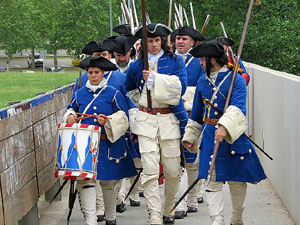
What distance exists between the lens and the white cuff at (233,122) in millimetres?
7246

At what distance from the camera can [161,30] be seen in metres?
8.63

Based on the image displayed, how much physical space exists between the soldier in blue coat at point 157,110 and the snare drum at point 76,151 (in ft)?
2.44

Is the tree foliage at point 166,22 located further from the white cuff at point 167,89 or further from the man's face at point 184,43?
the white cuff at point 167,89

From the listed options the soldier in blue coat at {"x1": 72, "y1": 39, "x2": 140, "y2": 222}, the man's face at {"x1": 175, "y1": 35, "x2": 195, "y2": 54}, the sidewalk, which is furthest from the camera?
the man's face at {"x1": 175, "y1": 35, "x2": 195, "y2": 54}

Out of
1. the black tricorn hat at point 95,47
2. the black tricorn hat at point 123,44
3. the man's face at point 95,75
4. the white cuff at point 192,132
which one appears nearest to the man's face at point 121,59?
the black tricorn hat at point 123,44

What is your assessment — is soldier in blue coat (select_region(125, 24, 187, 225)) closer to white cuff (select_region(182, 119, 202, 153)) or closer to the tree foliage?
white cuff (select_region(182, 119, 202, 153))

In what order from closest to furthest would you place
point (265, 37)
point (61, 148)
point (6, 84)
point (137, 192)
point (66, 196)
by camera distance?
point (61, 148) → point (137, 192) → point (66, 196) → point (265, 37) → point (6, 84)

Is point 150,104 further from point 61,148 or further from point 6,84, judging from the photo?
point 6,84

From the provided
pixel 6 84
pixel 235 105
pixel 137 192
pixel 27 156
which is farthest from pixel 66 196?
pixel 6 84

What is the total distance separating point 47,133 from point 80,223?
1.13m

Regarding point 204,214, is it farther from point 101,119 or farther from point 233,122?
point 233,122

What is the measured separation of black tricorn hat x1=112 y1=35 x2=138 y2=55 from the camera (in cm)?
946

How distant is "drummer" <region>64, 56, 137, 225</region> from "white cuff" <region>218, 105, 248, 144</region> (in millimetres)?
1489

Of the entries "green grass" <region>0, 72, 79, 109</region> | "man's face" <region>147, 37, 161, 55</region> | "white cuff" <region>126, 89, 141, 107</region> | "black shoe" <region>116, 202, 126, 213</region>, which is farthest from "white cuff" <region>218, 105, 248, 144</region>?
"green grass" <region>0, 72, 79, 109</region>
